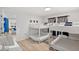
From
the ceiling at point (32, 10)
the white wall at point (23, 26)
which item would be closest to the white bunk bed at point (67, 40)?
the ceiling at point (32, 10)

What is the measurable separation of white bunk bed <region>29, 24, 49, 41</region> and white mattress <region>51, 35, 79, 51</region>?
0.16m

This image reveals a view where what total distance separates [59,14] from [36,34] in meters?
0.42

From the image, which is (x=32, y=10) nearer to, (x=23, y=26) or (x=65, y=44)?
(x=23, y=26)

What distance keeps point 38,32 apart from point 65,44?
0.41 m

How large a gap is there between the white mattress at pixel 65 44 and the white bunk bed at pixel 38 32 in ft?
0.53

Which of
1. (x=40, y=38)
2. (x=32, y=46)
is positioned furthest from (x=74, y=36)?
(x=32, y=46)

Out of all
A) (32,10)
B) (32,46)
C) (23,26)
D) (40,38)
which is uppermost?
(32,10)

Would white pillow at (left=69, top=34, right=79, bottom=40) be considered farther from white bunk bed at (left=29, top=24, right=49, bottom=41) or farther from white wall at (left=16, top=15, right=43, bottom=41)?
white wall at (left=16, top=15, right=43, bottom=41)

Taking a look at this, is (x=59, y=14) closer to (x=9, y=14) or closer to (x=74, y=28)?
(x=74, y=28)

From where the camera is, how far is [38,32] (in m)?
1.30

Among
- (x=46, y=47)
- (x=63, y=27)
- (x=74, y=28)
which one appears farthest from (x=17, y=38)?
(x=74, y=28)

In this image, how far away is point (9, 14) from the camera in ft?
3.90

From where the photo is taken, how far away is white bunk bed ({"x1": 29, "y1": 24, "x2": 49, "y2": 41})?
1.28 metres

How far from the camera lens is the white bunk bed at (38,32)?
128 cm
